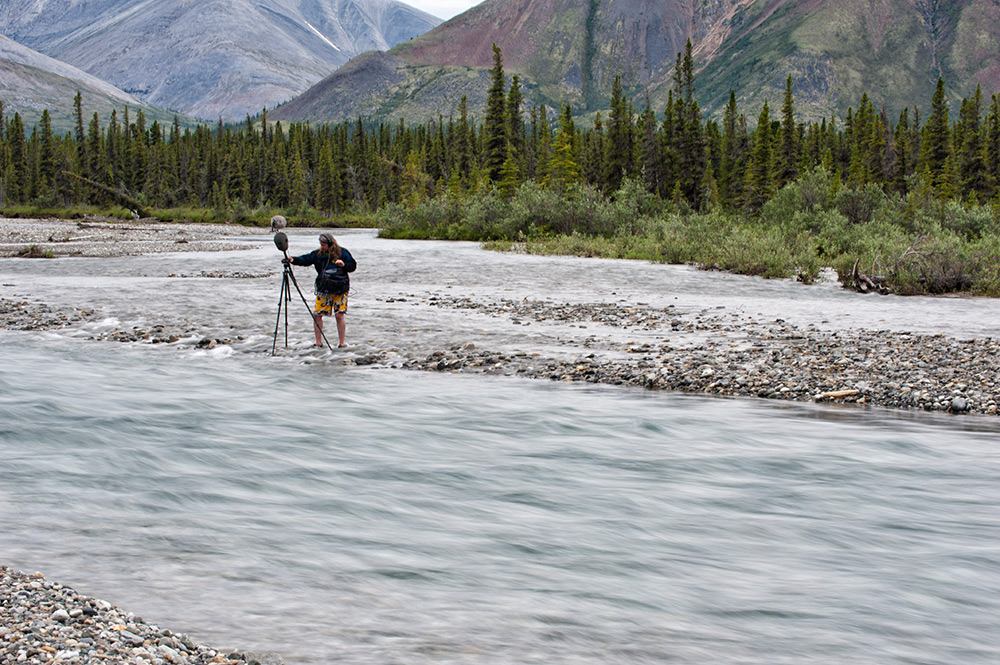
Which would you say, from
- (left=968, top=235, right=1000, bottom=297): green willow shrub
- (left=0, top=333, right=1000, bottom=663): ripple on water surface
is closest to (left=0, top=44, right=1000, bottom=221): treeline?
(left=968, top=235, right=1000, bottom=297): green willow shrub

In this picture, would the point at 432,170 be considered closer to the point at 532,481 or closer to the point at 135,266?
the point at 135,266

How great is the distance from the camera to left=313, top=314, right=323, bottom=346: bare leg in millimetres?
13875

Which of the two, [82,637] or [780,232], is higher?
[780,232]

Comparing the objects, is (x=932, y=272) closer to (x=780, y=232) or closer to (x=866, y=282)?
(x=866, y=282)

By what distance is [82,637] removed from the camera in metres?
4.33

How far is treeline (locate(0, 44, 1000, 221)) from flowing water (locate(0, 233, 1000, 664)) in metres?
37.8

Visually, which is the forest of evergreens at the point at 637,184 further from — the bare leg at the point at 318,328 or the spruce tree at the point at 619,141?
the bare leg at the point at 318,328

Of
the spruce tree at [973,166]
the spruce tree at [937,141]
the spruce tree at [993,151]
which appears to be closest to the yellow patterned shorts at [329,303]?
the spruce tree at [973,166]

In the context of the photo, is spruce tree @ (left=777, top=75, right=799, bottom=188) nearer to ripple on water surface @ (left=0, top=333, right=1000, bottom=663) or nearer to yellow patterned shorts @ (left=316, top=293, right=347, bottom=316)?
yellow patterned shorts @ (left=316, top=293, right=347, bottom=316)

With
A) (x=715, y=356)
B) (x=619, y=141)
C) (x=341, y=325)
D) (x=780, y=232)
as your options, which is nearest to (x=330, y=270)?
(x=341, y=325)

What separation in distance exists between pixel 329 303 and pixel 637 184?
39122 mm

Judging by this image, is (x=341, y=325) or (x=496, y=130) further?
(x=496, y=130)

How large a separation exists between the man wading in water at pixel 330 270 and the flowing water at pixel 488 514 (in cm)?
93

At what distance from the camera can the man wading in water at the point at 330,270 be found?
12.8m
